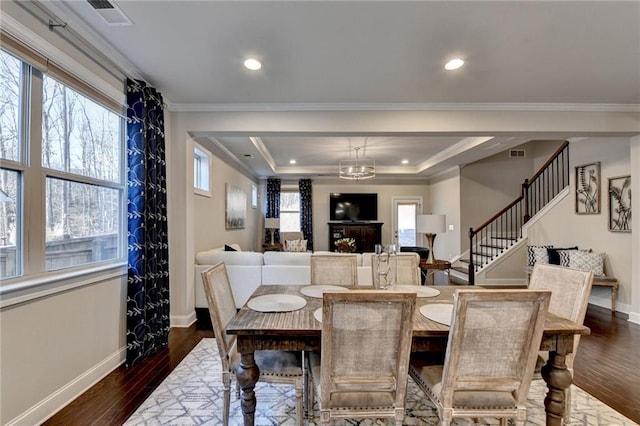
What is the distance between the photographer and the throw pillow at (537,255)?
5.18m

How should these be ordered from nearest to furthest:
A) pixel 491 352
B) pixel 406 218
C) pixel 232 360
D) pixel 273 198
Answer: pixel 491 352, pixel 232 360, pixel 273 198, pixel 406 218

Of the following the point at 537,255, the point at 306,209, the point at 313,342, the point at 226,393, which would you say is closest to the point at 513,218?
the point at 537,255

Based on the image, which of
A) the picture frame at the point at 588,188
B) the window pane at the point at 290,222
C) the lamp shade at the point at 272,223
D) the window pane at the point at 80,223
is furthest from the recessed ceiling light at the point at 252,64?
the window pane at the point at 290,222

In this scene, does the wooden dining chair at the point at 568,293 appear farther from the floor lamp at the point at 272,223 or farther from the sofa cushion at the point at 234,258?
the floor lamp at the point at 272,223

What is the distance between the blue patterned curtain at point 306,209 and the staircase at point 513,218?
3.96m

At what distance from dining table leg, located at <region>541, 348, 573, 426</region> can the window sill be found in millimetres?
3103

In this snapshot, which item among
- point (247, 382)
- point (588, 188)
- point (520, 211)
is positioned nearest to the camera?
point (247, 382)

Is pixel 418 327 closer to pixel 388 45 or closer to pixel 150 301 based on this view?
pixel 388 45

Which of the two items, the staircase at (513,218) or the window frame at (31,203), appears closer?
the window frame at (31,203)

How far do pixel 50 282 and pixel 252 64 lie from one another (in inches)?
89.7

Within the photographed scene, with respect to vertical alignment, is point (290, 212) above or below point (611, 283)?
above

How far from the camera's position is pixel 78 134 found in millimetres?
2371

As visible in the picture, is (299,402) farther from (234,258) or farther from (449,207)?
(449,207)

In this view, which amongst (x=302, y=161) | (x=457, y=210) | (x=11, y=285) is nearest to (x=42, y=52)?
(x=11, y=285)
